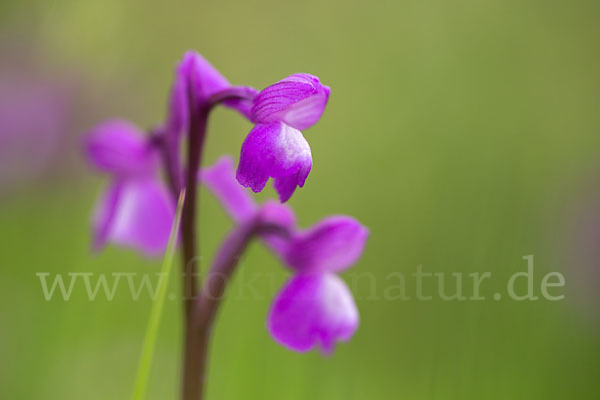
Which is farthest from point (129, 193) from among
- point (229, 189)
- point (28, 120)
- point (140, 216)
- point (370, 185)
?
point (370, 185)

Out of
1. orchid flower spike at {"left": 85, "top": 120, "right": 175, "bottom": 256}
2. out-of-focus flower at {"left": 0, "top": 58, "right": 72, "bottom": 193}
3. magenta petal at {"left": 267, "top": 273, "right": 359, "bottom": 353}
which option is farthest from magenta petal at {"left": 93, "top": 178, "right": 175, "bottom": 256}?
out-of-focus flower at {"left": 0, "top": 58, "right": 72, "bottom": 193}

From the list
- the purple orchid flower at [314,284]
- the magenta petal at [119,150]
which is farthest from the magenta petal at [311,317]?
the magenta petal at [119,150]

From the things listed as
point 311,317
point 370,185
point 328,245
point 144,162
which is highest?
point 370,185

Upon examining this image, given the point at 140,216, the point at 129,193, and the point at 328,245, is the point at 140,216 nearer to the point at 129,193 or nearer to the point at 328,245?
the point at 129,193

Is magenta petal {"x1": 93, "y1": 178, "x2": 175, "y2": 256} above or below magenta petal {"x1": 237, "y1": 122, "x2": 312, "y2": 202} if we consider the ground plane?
above

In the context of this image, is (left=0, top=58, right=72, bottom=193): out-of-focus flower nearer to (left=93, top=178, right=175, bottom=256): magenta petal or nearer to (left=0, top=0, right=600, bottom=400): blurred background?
(left=0, top=0, right=600, bottom=400): blurred background
